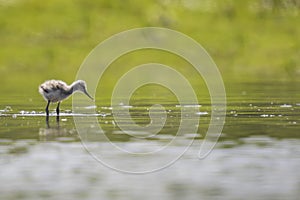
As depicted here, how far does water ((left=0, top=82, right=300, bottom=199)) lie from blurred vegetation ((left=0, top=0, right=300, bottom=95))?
83.4 metres

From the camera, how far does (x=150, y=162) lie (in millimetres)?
25109

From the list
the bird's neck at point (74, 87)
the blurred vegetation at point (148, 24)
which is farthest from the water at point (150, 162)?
the blurred vegetation at point (148, 24)

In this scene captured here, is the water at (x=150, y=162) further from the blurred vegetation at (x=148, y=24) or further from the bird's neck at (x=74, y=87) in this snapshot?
the blurred vegetation at (x=148, y=24)

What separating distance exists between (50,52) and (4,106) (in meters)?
83.0

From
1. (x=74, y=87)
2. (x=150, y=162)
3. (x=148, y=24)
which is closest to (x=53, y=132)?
(x=74, y=87)

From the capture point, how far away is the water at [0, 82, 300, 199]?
2116cm

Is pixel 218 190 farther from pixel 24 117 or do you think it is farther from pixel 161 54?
pixel 161 54

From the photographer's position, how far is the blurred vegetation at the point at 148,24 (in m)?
124

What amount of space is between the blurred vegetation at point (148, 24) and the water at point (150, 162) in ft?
274

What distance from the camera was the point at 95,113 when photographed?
39.7 m

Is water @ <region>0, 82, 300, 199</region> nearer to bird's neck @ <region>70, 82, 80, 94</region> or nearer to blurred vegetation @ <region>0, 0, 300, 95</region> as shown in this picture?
bird's neck @ <region>70, 82, 80, 94</region>

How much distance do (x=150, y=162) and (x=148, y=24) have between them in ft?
387

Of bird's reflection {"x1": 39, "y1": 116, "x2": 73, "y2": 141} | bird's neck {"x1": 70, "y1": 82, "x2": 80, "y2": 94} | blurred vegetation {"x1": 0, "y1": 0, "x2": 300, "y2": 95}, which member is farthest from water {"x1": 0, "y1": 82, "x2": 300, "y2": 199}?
blurred vegetation {"x1": 0, "y1": 0, "x2": 300, "y2": 95}

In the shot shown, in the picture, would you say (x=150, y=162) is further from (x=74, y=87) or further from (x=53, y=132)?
(x=74, y=87)
